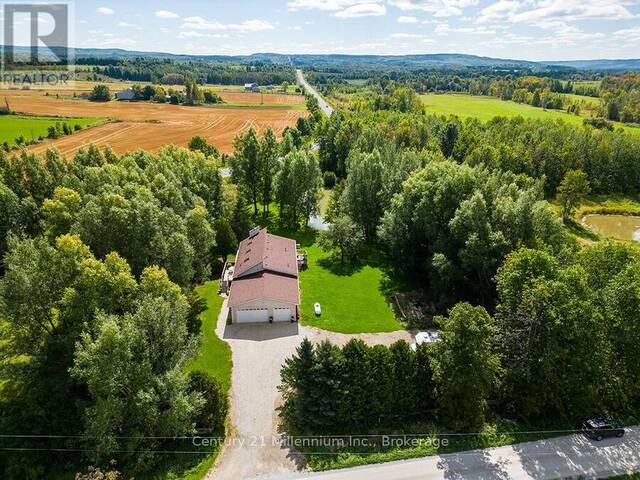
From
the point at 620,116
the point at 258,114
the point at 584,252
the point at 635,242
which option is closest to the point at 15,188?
the point at 584,252

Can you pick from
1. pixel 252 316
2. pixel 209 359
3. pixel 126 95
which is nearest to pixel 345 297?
pixel 252 316

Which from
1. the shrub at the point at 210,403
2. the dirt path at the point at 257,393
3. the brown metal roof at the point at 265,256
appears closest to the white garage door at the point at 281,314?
the dirt path at the point at 257,393

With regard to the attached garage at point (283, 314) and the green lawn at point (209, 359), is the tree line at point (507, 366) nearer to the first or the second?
the green lawn at point (209, 359)

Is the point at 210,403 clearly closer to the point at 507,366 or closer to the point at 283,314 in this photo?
the point at 283,314

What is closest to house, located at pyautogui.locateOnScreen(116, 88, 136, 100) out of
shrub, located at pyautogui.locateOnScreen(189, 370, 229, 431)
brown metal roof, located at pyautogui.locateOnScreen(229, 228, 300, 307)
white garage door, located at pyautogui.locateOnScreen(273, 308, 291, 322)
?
brown metal roof, located at pyautogui.locateOnScreen(229, 228, 300, 307)

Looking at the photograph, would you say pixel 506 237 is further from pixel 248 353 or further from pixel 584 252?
pixel 248 353

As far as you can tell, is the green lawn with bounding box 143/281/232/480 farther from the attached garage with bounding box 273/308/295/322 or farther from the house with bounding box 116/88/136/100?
the house with bounding box 116/88/136/100
